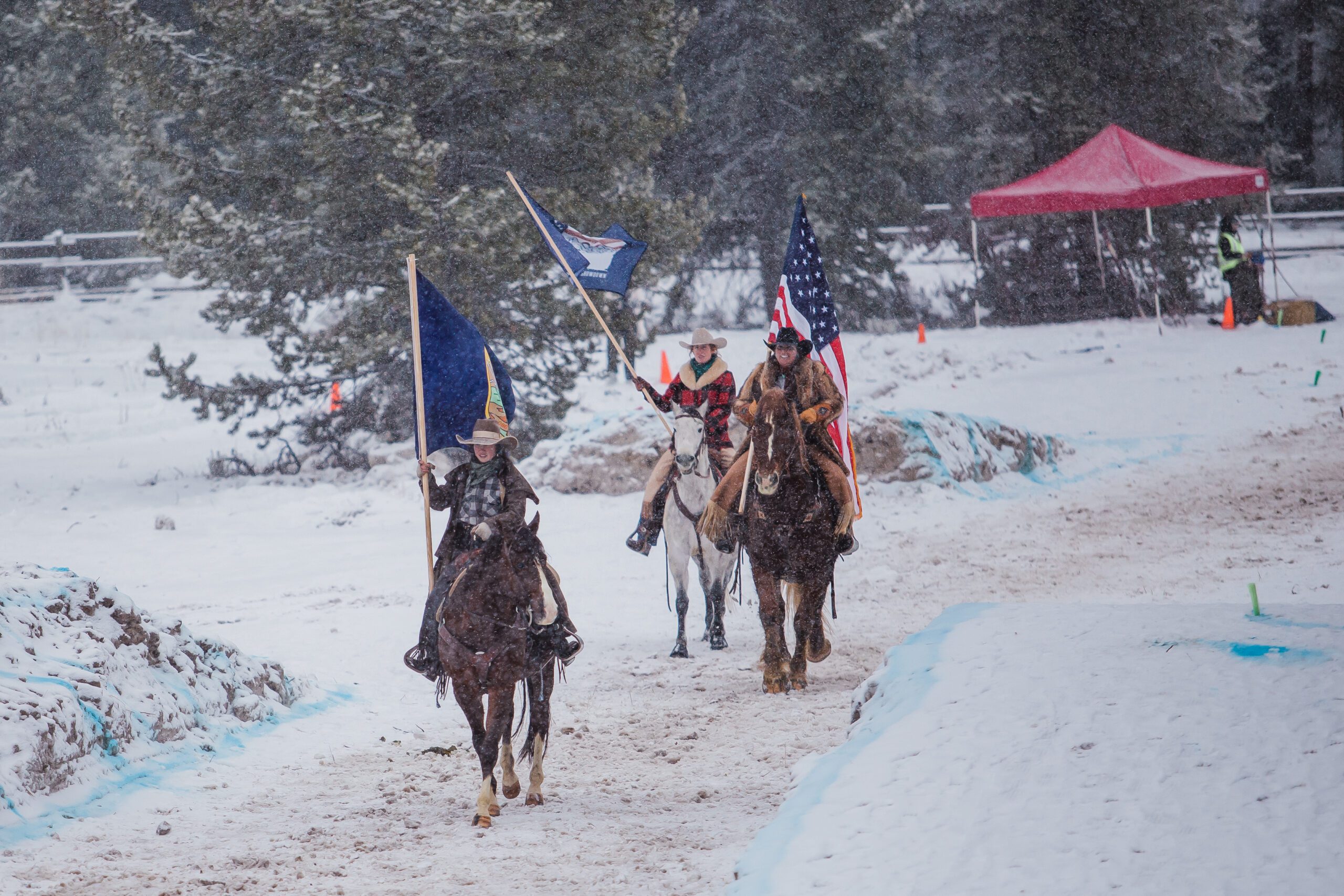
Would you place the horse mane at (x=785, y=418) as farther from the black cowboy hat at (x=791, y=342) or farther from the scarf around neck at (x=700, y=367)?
the scarf around neck at (x=700, y=367)

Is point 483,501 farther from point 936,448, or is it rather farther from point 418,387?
point 936,448

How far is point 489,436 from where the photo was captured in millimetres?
6500

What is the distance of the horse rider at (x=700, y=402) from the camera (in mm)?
10516

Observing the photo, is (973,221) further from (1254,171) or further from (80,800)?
(80,800)

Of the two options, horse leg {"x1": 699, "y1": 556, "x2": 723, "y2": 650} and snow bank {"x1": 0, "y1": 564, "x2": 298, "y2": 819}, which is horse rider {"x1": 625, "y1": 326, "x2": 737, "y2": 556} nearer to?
horse leg {"x1": 699, "y1": 556, "x2": 723, "y2": 650}

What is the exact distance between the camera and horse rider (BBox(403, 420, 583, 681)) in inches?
256

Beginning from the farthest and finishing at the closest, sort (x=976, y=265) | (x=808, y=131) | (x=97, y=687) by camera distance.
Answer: (x=976, y=265) < (x=808, y=131) < (x=97, y=687)

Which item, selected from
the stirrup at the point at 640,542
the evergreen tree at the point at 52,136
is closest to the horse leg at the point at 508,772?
the stirrup at the point at 640,542

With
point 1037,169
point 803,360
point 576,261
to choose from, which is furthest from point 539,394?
point 1037,169

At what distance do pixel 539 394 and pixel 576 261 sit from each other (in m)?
8.59

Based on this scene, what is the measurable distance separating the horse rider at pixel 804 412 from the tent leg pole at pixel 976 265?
62.7 feet

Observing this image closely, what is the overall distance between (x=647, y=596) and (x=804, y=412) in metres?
4.52

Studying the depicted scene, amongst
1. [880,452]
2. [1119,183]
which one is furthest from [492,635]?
[1119,183]

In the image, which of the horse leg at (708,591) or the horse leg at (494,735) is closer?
the horse leg at (494,735)
